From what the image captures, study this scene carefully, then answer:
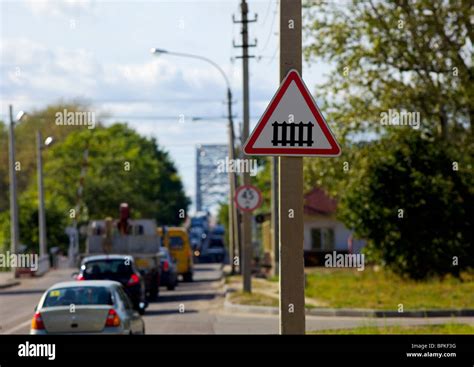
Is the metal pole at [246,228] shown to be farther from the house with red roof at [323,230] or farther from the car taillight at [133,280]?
the house with red roof at [323,230]

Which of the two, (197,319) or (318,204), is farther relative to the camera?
(318,204)

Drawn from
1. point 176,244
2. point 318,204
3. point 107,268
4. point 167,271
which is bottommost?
point 167,271

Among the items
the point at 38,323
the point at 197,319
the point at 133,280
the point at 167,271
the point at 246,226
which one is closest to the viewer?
the point at 38,323

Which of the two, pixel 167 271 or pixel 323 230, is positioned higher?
pixel 323 230

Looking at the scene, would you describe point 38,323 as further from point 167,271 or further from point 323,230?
point 323,230

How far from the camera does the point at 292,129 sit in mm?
9984

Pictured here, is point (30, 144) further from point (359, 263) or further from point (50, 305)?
point (50, 305)

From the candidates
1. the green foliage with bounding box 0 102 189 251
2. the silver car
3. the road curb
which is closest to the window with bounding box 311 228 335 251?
the green foliage with bounding box 0 102 189 251

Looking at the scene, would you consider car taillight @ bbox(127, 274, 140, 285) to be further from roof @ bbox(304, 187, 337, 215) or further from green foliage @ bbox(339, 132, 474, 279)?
roof @ bbox(304, 187, 337, 215)

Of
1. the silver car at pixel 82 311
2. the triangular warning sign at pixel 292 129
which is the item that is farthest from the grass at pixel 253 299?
the triangular warning sign at pixel 292 129

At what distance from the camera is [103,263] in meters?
27.1

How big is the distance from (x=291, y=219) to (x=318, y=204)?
56.9 metres

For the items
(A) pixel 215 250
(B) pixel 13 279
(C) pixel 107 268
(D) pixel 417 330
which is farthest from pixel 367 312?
(A) pixel 215 250
